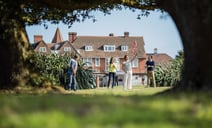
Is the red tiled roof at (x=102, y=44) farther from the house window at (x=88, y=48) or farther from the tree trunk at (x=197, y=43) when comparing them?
the tree trunk at (x=197, y=43)

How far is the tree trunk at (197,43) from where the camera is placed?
1025cm

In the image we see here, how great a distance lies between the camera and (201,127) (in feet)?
19.9

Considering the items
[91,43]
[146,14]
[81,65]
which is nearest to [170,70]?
[81,65]

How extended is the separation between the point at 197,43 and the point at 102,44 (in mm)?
97224

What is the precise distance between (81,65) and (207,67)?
25.5 m

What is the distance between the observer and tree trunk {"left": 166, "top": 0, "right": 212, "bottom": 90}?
10.2 metres

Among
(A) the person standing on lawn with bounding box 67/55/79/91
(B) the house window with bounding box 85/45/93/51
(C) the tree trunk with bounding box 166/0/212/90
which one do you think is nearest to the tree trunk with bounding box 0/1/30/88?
(C) the tree trunk with bounding box 166/0/212/90

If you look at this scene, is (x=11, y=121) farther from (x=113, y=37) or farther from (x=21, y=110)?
(x=113, y=37)

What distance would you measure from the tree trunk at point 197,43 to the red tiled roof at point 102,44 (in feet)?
309

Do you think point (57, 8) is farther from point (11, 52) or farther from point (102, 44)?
point (102, 44)

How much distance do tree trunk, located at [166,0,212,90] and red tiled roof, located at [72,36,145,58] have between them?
94096 millimetres

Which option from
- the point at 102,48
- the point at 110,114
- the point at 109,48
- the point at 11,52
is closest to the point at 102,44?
the point at 102,48

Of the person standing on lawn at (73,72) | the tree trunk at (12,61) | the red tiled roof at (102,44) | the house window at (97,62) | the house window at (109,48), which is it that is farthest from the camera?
the house window at (109,48)

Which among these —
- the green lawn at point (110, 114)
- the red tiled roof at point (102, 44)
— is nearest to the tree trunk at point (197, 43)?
the green lawn at point (110, 114)
